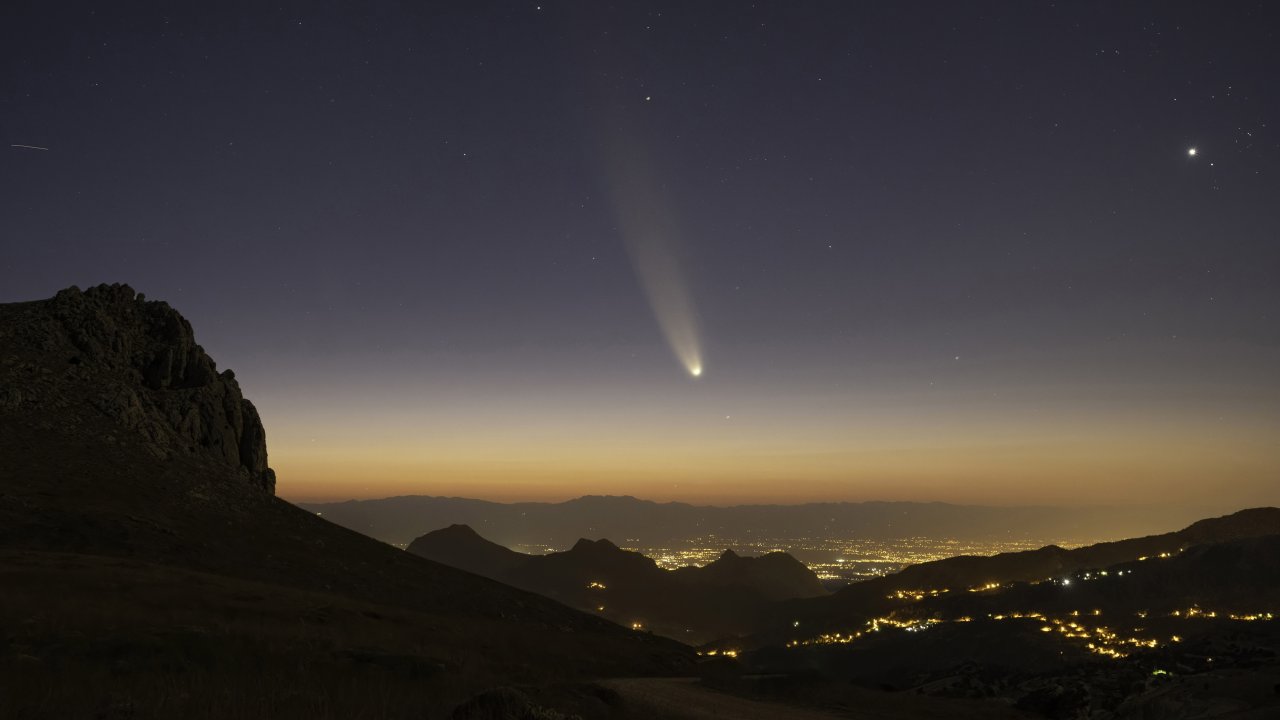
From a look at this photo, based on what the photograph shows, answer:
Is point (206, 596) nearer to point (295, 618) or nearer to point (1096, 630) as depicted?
point (295, 618)

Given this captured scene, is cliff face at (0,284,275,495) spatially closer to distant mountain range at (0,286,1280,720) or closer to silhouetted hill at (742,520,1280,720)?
distant mountain range at (0,286,1280,720)

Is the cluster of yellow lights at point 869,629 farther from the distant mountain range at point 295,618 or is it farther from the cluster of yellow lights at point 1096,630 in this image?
the distant mountain range at point 295,618

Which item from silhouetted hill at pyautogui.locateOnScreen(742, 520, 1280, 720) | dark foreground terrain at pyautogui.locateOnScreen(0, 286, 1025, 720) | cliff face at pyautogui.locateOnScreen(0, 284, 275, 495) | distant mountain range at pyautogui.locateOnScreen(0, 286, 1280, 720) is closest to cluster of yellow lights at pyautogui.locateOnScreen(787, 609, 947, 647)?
silhouetted hill at pyautogui.locateOnScreen(742, 520, 1280, 720)

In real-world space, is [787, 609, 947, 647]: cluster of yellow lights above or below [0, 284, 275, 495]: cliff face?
below

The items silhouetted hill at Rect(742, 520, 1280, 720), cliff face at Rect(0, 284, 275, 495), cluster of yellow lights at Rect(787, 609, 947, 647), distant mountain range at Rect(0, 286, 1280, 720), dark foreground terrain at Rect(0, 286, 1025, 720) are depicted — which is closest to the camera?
dark foreground terrain at Rect(0, 286, 1025, 720)

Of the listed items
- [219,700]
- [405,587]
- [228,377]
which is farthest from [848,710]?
[228,377]
